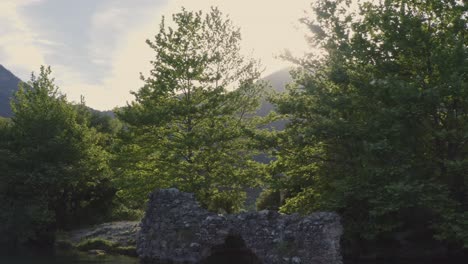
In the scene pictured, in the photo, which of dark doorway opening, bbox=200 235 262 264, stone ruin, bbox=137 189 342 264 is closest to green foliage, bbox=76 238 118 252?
stone ruin, bbox=137 189 342 264

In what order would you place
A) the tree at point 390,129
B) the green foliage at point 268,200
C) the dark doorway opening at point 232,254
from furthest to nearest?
1. the green foliage at point 268,200
2. the dark doorway opening at point 232,254
3. the tree at point 390,129

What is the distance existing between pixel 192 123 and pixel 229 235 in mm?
13001

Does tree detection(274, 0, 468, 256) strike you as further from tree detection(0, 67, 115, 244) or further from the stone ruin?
tree detection(0, 67, 115, 244)

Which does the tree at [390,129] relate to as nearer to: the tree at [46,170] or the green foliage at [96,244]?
the green foliage at [96,244]

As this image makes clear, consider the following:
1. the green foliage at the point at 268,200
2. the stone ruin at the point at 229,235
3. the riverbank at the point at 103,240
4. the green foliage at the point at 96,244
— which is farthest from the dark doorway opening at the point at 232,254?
the green foliage at the point at 268,200

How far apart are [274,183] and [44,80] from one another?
28117 mm

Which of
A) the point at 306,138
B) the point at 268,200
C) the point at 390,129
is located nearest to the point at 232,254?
the point at 306,138

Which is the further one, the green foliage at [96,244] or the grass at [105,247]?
the green foliage at [96,244]

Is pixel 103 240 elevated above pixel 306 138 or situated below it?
below

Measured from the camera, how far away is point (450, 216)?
21.7 meters

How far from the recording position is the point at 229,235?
23.0m

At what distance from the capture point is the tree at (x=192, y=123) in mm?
32344

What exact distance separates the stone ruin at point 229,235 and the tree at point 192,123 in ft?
21.2

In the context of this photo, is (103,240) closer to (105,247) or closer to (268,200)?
(105,247)
